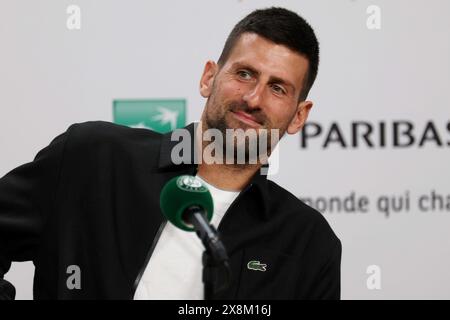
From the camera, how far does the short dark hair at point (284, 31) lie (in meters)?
1.56

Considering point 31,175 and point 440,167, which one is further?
point 440,167

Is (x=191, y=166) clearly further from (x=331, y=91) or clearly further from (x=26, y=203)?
(x=331, y=91)

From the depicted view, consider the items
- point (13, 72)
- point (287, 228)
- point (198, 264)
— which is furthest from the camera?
point (13, 72)

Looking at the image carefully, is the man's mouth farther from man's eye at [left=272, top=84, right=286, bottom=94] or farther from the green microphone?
the green microphone

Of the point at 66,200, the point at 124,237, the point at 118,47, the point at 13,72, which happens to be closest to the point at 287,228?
the point at 124,237

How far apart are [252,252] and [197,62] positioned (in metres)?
0.87

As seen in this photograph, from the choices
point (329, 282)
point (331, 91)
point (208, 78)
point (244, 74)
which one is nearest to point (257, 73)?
point (244, 74)

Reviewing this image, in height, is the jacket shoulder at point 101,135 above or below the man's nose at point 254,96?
below

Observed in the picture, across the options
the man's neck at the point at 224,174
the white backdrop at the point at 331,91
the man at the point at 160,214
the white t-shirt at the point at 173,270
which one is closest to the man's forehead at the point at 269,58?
the man at the point at 160,214

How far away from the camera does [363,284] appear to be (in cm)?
227

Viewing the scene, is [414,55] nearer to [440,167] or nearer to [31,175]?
[440,167]

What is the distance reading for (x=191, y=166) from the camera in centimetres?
158

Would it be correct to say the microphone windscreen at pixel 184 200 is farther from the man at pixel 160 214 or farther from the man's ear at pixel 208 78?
the man's ear at pixel 208 78

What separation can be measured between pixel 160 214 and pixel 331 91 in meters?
0.98
